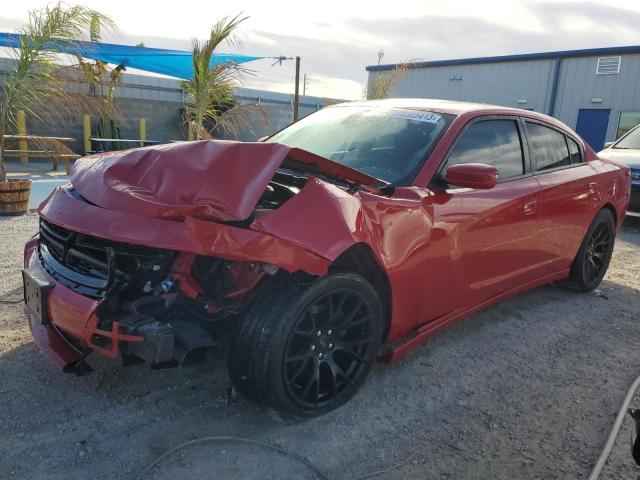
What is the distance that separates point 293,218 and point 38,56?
6.03 meters

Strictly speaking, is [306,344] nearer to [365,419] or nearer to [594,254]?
[365,419]

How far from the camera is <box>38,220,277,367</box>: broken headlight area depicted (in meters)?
2.20

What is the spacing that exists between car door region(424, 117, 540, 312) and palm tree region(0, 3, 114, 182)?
5625 millimetres

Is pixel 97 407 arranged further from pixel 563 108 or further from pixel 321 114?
pixel 563 108

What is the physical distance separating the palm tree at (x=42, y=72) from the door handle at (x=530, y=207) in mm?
5902

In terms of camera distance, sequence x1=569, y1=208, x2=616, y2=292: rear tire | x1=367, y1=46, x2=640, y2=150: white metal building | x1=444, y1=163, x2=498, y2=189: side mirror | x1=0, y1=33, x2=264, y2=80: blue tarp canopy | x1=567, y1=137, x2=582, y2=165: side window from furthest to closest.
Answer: x1=367, y1=46, x2=640, y2=150: white metal building → x1=0, y1=33, x2=264, y2=80: blue tarp canopy → x1=569, y1=208, x2=616, y2=292: rear tire → x1=567, y1=137, x2=582, y2=165: side window → x1=444, y1=163, x2=498, y2=189: side mirror

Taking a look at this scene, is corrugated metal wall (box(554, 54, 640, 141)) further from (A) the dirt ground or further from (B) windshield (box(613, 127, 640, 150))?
(A) the dirt ground

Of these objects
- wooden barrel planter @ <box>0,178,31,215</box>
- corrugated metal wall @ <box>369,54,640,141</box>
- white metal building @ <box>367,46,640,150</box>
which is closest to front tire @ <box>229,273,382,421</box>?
wooden barrel planter @ <box>0,178,31,215</box>

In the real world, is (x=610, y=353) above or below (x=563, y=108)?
below

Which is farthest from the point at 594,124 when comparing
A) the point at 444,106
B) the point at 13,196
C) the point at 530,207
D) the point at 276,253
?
the point at 276,253

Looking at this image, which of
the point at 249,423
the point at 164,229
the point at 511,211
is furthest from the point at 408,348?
the point at 164,229

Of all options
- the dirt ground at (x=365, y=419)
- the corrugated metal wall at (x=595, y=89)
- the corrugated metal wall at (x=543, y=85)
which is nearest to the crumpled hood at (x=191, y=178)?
the dirt ground at (x=365, y=419)

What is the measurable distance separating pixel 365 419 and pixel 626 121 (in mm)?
18286

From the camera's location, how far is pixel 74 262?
247cm
